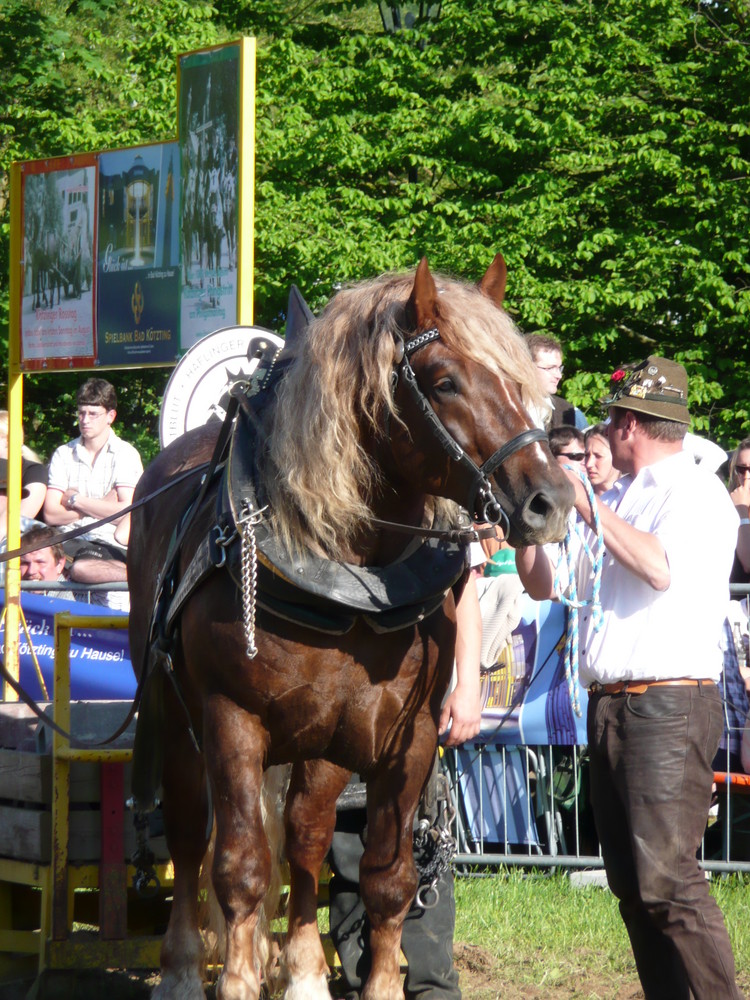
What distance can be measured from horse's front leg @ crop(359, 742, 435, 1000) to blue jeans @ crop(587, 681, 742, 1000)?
671 millimetres

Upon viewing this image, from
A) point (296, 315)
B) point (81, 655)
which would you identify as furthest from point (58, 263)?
point (296, 315)

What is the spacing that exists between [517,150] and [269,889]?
41.3ft

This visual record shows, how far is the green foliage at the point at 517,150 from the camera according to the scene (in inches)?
569

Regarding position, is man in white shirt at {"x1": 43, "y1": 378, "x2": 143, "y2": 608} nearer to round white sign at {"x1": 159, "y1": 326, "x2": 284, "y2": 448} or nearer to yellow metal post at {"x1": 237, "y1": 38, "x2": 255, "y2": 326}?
round white sign at {"x1": 159, "y1": 326, "x2": 284, "y2": 448}

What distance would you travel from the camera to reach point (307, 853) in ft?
11.5

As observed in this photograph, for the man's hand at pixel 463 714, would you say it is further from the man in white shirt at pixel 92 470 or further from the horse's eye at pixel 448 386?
the man in white shirt at pixel 92 470

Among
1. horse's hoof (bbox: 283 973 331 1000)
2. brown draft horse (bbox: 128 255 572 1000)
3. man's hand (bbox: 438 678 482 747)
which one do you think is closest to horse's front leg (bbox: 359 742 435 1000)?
brown draft horse (bbox: 128 255 572 1000)

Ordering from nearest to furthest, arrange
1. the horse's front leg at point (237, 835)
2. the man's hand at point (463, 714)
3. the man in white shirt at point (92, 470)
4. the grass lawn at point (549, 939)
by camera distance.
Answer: the horse's front leg at point (237, 835), the man's hand at point (463, 714), the grass lawn at point (549, 939), the man in white shirt at point (92, 470)

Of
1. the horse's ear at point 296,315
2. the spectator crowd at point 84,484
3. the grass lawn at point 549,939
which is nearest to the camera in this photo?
the horse's ear at point 296,315

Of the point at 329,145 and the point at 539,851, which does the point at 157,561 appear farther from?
the point at 329,145

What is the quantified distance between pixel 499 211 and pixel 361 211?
1757 mm

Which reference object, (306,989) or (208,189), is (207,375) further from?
(306,989)

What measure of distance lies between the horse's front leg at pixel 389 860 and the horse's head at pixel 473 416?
2.55ft

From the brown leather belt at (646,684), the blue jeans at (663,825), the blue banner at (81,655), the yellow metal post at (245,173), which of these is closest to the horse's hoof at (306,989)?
the blue jeans at (663,825)
